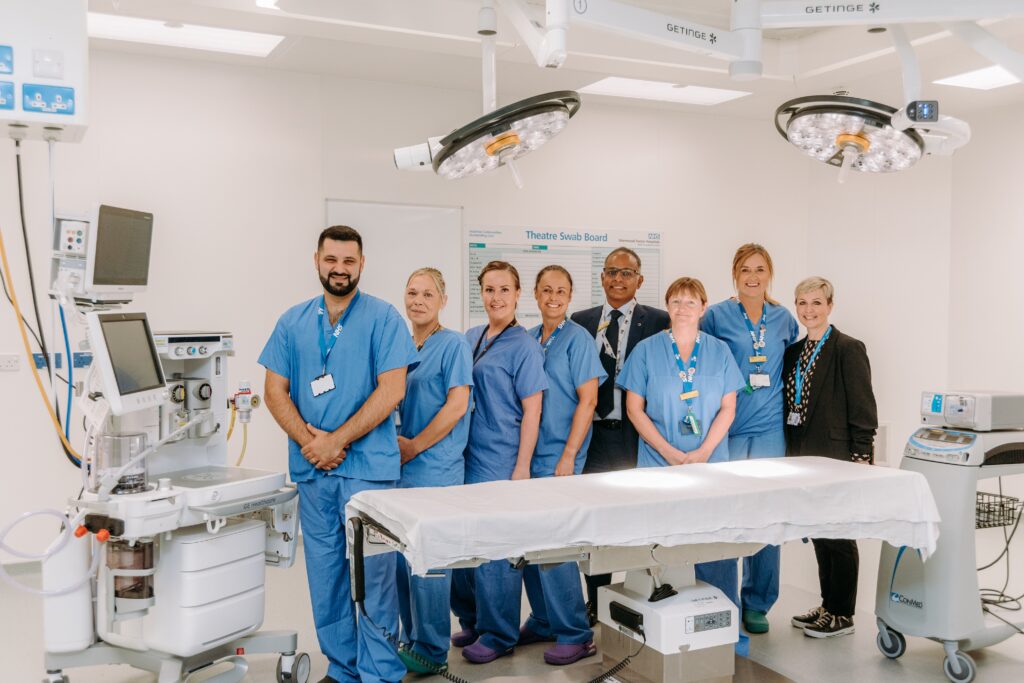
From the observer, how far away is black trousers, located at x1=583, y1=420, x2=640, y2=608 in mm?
3846

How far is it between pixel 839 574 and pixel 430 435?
178cm

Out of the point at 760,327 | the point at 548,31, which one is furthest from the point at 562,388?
the point at 548,31

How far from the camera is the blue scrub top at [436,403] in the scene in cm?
325

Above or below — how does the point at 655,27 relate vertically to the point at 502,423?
above

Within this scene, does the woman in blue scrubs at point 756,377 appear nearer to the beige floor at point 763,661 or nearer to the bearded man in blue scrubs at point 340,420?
the beige floor at point 763,661

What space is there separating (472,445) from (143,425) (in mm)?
1186

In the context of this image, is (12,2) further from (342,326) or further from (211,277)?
(211,277)

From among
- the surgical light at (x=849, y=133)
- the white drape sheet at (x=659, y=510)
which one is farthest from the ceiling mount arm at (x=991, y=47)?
the white drape sheet at (x=659, y=510)

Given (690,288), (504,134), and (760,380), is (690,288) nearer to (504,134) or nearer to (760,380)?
(760,380)

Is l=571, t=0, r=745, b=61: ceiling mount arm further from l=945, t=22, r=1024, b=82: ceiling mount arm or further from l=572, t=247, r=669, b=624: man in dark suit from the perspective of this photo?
l=572, t=247, r=669, b=624: man in dark suit

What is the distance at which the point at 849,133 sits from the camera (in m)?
2.45

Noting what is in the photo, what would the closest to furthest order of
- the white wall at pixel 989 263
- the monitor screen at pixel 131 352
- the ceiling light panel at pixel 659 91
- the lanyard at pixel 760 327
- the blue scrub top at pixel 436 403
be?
the monitor screen at pixel 131 352 < the blue scrub top at pixel 436 403 < the lanyard at pixel 760 327 < the ceiling light panel at pixel 659 91 < the white wall at pixel 989 263

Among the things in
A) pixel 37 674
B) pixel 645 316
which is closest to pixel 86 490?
pixel 37 674

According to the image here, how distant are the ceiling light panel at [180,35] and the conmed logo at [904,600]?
358 cm
